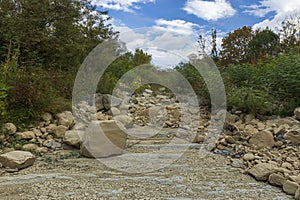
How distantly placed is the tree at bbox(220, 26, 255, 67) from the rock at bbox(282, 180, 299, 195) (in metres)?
6.75

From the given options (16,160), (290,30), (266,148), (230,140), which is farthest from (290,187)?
(290,30)

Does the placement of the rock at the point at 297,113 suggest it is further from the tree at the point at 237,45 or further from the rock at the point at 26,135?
the tree at the point at 237,45

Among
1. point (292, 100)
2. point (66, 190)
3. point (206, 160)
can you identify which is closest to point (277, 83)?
point (292, 100)

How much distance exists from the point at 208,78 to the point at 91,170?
3.23 meters

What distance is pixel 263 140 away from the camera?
3.38 m

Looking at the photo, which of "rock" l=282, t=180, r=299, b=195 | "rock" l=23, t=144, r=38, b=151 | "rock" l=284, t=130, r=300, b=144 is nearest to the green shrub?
"rock" l=284, t=130, r=300, b=144

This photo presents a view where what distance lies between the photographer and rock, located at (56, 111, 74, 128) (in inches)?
158

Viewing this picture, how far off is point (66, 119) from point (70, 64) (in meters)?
2.71

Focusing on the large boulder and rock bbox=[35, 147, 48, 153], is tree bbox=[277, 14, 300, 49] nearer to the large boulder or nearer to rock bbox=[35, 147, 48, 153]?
the large boulder

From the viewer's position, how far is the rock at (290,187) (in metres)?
2.21

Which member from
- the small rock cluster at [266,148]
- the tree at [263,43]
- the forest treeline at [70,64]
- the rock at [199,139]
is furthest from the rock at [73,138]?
the tree at [263,43]

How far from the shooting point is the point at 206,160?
310cm

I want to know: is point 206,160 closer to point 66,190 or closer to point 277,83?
point 66,190

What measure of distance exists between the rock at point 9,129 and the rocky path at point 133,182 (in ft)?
2.48
